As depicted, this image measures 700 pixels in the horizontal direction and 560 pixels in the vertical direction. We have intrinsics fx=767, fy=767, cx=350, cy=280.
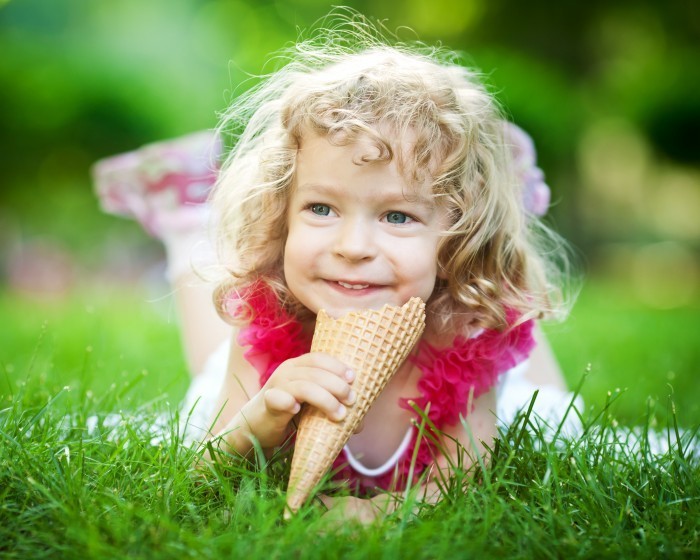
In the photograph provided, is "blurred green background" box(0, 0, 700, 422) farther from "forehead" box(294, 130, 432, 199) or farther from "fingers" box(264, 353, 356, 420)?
"fingers" box(264, 353, 356, 420)

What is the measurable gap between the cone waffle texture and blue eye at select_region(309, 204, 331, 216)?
30cm

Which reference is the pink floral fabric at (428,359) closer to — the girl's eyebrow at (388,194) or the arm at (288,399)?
the arm at (288,399)

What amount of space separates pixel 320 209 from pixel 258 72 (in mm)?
12467

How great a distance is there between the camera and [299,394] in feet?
6.33

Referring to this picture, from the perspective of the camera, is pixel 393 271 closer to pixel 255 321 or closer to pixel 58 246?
pixel 255 321

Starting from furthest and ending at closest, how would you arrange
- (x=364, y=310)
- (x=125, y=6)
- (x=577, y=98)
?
(x=125, y=6), (x=577, y=98), (x=364, y=310)

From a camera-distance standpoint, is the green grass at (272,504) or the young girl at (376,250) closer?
the green grass at (272,504)

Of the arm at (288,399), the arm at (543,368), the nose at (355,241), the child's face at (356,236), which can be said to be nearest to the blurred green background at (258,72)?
the arm at (543,368)

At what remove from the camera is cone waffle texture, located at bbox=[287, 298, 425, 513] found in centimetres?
187

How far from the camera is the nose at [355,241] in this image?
2082mm

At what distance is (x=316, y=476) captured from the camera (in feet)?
6.11

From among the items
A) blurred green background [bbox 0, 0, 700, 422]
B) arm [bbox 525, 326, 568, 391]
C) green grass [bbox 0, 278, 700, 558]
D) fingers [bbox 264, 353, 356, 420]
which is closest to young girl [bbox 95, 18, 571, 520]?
fingers [bbox 264, 353, 356, 420]

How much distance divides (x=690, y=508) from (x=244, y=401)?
1.34m

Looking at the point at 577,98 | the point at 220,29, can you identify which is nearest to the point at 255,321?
the point at 577,98
